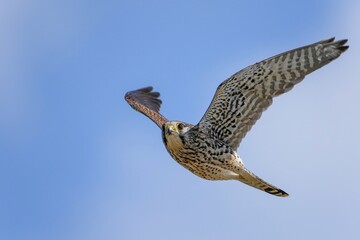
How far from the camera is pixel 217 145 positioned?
46.2 ft

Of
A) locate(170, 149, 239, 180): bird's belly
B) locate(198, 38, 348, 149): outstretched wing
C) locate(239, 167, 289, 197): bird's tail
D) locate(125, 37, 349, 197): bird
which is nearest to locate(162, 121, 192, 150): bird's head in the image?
locate(125, 37, 349, 197): bird

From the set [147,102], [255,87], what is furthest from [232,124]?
[147,102]

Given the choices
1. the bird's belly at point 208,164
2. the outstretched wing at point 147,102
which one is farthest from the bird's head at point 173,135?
the outstretched wing at point 147,102

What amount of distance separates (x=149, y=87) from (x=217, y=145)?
18.0ft

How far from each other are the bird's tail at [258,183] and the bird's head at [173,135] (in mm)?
995

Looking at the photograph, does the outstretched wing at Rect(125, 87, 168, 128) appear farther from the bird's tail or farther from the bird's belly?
the bird's tail

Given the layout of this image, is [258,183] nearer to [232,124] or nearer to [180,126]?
[232,124]

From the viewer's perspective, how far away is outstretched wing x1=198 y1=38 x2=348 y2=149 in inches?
528

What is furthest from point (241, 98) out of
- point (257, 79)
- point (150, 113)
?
point (150, 113)

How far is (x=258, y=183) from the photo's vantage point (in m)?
14.2

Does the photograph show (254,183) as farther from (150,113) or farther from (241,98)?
(150,113)

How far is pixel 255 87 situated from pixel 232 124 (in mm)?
665

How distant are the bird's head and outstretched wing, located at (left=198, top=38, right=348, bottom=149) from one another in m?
0.32

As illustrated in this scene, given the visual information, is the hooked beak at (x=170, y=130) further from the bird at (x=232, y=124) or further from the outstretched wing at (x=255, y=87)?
the outstretched wing at (x=255, y=87)
